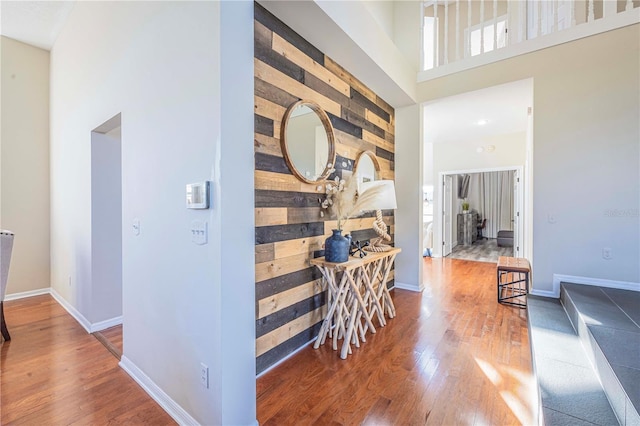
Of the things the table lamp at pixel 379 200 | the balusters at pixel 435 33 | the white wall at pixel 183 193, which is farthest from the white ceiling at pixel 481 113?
the white wall at pixel 183 193

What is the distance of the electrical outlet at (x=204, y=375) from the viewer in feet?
4.52

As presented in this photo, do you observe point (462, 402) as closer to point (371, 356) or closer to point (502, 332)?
point (371, 356)

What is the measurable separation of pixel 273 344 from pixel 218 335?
32.5 inches

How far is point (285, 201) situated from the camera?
2.11 m

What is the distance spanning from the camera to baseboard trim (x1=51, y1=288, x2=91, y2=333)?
273 centimetres

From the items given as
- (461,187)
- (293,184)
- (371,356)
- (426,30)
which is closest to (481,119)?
(426,30)

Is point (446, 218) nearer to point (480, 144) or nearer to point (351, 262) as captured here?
point (480, 144)

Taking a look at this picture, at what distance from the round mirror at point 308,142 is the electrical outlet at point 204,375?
4.57ft

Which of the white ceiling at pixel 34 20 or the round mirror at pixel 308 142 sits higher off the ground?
the white ceiling at pixel 34 20

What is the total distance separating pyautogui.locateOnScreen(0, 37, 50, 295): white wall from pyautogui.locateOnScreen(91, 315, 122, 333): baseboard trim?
6.86 ft

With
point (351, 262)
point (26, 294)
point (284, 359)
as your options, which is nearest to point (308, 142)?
point (351, 262)

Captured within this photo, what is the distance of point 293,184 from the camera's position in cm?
218

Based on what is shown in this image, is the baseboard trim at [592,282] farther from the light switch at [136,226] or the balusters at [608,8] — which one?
the light switch at [136,226]

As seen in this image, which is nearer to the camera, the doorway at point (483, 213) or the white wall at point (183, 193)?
the white wall at point (183, 193)
